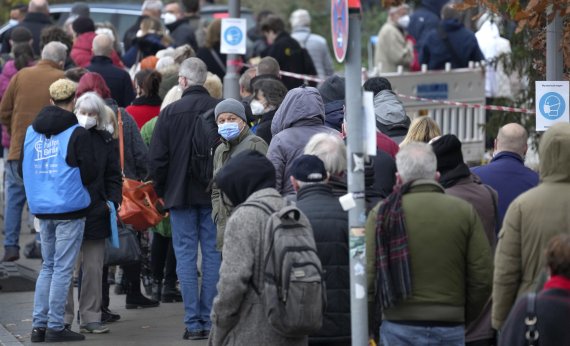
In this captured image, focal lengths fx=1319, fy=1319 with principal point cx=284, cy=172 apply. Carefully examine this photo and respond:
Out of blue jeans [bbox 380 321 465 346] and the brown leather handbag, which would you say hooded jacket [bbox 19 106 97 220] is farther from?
blue jeans [bbox 380 321 465 346]

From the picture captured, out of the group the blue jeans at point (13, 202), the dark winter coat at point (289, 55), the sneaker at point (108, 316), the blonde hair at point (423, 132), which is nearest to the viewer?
the blonde hair at point (423, 132)

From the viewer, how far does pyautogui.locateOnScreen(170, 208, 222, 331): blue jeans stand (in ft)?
32.4

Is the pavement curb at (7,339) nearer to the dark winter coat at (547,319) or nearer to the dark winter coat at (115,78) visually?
the dark winter coat at (115,78)

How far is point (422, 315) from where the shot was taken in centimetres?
643

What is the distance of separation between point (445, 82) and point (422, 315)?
35.2 feet

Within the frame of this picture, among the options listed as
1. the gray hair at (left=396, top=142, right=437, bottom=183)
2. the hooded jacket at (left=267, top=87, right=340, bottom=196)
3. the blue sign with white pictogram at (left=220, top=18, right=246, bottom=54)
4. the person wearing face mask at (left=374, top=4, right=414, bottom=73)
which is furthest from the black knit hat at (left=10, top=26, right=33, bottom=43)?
the gray hair at (left=396, top=142, right=437, bottom=183)

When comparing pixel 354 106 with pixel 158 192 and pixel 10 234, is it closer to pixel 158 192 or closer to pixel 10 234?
pixel 158 192

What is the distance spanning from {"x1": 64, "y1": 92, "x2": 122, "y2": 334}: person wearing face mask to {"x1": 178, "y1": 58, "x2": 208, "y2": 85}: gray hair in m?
0.69

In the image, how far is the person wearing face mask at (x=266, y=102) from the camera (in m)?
10.2

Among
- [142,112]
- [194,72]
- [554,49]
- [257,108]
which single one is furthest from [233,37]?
[554,49]

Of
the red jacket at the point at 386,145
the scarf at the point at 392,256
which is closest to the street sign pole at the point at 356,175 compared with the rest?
the scarf at the point at 392,256

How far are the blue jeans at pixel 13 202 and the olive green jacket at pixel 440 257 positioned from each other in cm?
733

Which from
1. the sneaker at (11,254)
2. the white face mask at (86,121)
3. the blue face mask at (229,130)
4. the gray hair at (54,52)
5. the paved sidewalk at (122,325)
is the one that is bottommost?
the paved sidewalk at (122,325)

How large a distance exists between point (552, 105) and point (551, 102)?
0.07ft
